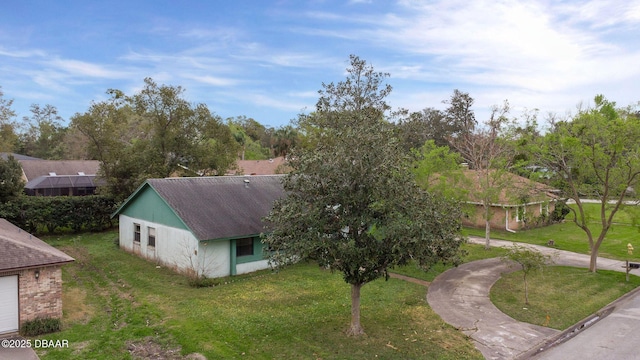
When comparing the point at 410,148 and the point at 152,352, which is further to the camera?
the point at 410,148

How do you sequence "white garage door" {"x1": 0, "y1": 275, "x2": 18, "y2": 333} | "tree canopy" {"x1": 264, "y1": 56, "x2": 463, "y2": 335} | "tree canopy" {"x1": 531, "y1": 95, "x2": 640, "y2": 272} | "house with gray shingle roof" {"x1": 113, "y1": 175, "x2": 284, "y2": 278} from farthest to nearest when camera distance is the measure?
"house with gray shingle roof" {"x1": 113, "y1": 175, "x2": 284, "y2": 278} < "tree canopy" {"x1": 531, "y1": 95, "x2": 640, "y2": 272} < "white garage door" {"x1": 0, "y1": 275, "x2": 18, "y2": 333} < "tree canopy" {"x1": 264, "y1": 56, "x2": 463, "y2": 335}

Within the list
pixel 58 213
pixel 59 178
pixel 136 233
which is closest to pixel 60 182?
pixel 59 178

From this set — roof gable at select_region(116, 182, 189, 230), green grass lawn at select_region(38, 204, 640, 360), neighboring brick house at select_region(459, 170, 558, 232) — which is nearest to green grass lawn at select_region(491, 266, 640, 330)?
green grass lawn at select_region(38, 204, 640, 360)

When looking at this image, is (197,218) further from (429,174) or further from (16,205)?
(16,205)

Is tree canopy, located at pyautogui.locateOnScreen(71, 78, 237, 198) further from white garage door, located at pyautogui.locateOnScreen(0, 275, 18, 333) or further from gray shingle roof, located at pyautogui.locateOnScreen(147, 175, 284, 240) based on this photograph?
white garage door, located at pyautogui.locateOnScreen(0, 275, 18, 333)

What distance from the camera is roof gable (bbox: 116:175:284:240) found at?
17625 millimetres

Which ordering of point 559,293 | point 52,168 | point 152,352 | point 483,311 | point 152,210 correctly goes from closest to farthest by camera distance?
1. point 152,352
2. point 483,311
3. point 559,293
4. point 152,210
5. point 52,168

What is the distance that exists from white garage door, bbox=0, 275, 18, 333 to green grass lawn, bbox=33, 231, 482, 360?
1.23 metres

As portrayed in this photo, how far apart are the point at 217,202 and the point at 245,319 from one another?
27.6 ft

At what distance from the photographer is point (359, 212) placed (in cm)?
1027

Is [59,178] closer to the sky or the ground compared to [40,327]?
closer to the sky

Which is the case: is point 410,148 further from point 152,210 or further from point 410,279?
point 152,210

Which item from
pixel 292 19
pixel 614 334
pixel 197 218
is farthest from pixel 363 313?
pixel 292 19

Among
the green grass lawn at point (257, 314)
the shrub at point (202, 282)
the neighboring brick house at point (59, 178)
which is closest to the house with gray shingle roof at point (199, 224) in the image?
the shrub at point (202, 282)
